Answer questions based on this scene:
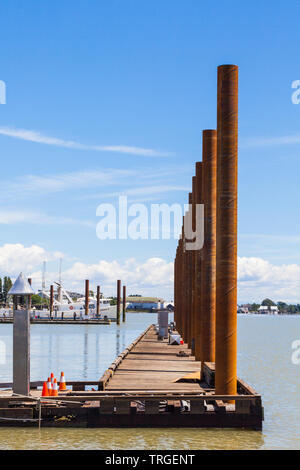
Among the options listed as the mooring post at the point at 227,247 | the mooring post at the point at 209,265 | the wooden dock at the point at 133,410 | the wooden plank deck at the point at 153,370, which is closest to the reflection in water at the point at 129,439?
the wooden dock at the point at 133,410

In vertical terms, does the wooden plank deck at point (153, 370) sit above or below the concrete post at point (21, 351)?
below

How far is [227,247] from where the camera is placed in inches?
806

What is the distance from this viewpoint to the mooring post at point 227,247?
20.4m

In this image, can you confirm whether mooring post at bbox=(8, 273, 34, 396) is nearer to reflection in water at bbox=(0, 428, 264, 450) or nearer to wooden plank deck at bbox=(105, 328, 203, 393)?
reflection in water at bbox=(0, 428, 264, 450)

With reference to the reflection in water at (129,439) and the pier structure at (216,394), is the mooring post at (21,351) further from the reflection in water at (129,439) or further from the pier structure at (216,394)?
the reflection in water at (129,439)

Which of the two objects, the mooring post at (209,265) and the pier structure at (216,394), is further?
the mooring post at (209,265)

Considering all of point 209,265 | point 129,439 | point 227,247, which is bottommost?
point 129,439

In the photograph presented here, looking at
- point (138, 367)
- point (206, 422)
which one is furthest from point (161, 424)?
point (138, 367)

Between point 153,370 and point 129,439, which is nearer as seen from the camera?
point 129,439

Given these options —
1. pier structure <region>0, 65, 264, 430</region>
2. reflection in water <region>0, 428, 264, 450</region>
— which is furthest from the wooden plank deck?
reflection in water <region>0, 428, 264, 450</region>

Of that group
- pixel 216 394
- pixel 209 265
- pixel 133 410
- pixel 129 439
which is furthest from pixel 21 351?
pixel 209 265

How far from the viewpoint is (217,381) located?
20.6 m

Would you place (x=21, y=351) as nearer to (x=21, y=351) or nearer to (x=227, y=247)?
(x=21, y=351)
